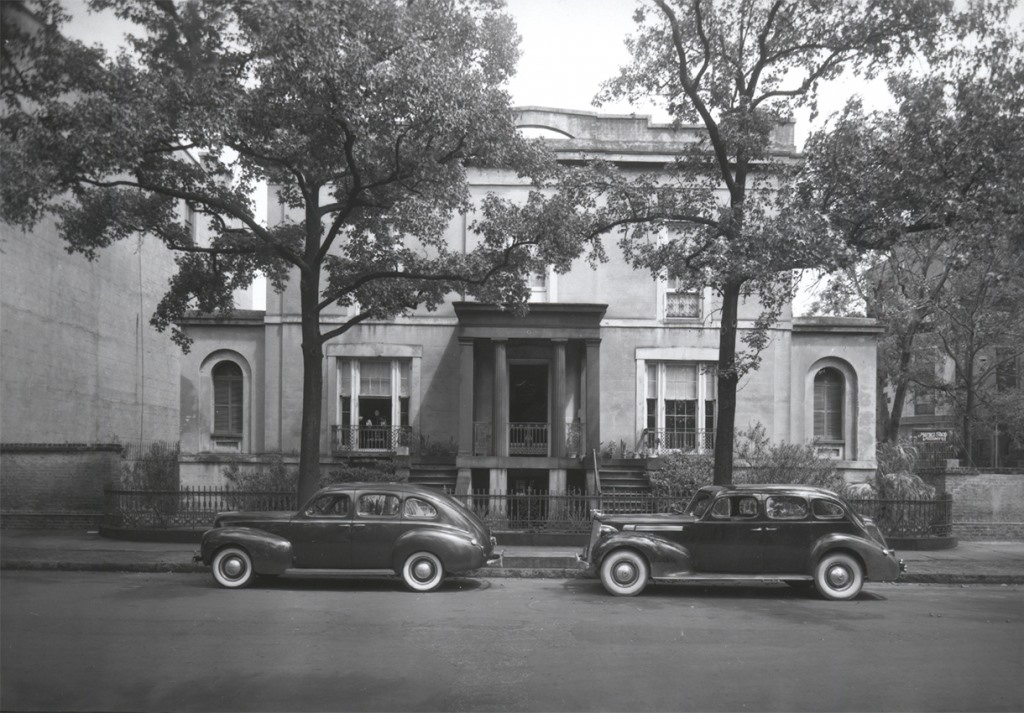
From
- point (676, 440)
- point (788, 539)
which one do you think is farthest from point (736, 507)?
point (676, 440)

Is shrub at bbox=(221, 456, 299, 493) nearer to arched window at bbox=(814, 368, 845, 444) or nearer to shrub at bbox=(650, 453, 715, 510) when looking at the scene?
shrub at bbox=(650, 453, 715, 510)

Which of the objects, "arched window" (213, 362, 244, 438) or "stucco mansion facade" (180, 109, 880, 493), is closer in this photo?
"stucco mansion facade" (180, 109, 880, 493)

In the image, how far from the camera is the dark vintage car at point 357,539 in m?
11.8

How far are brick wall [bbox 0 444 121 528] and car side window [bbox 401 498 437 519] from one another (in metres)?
10.5

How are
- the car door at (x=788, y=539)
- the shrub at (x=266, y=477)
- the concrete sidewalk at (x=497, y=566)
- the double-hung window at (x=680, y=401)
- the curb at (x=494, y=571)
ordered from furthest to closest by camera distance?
the double-hung window at (x=680, y=401), the shrub at (x=266, y=477), the concrete sidewalk at (x=497, y=566), the curb at (x=494, y=571), the car door at (x=788, y=539)

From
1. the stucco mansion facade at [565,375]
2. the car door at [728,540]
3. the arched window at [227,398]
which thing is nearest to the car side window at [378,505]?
the car door at [728,540]

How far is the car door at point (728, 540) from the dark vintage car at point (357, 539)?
3.09 metres

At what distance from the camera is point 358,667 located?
7.12 metres

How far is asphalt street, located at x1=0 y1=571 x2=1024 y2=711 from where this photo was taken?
20.8 ft

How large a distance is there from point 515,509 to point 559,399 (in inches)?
147

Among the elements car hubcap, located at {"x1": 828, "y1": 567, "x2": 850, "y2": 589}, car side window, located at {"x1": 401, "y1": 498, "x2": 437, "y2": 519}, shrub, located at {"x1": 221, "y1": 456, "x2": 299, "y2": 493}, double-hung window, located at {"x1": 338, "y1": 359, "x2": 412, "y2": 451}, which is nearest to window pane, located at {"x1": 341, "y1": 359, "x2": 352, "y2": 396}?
double-hung window, located at {"x1": 338, "y1": 359, "x2": 412, "y2": 451}

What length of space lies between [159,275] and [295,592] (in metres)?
19.5

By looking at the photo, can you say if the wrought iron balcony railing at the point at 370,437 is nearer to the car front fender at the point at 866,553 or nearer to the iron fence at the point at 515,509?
the iron fence at the point at 515,509

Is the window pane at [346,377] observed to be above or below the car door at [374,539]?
above
